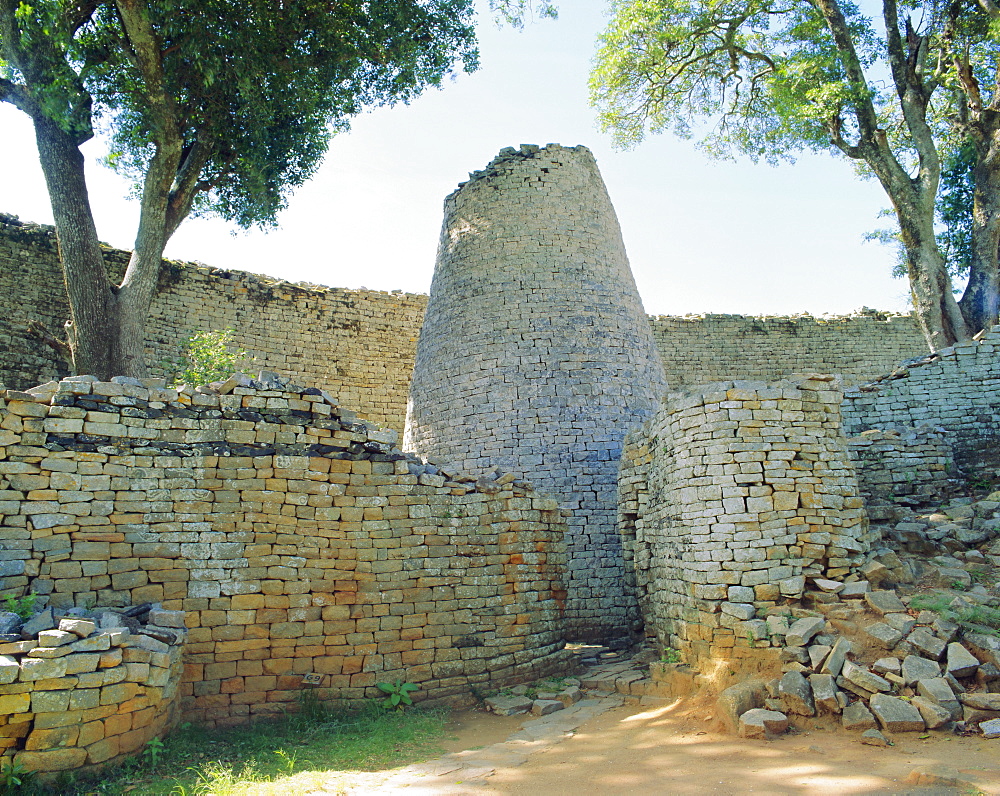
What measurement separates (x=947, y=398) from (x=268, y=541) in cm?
932

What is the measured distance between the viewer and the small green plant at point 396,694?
6035 mm

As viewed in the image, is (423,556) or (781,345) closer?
(423,556)

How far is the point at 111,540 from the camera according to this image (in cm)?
534

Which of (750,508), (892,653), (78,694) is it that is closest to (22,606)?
(78,694)

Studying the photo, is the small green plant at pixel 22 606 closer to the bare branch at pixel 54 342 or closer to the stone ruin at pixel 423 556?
the stone ruin at pixel 423 556

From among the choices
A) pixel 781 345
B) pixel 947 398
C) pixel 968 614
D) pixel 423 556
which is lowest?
pixel 968 614

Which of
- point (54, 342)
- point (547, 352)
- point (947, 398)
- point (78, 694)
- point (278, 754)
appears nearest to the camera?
point (78, 694)

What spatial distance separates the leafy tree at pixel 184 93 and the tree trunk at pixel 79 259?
0.06 feet

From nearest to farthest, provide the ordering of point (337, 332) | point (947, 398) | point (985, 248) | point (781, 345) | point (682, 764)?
point (682, 764) → point (947, 398) → point (985, 248) → point (337, 332) → point (781, 345)

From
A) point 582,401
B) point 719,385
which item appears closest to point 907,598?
point 719,385

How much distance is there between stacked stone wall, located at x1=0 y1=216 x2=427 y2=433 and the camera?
35.9 feet

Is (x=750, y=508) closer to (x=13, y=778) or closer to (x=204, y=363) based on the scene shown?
(x=13, y=778)

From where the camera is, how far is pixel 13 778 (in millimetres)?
3883

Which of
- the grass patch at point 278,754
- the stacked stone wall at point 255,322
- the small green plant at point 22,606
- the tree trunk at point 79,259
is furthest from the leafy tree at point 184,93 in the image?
the grass patch at point 278,754
